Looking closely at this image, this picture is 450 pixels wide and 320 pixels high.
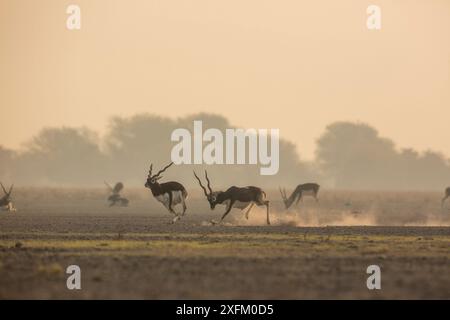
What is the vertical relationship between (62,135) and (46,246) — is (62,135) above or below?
above

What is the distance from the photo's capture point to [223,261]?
2375cm

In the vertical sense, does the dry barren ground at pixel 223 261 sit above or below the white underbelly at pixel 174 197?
below

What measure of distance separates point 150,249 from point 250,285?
7367 mm

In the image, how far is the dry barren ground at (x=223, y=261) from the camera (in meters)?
19.5

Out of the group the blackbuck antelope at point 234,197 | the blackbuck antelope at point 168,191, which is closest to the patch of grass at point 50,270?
the blackbuck antelope at point 234,197

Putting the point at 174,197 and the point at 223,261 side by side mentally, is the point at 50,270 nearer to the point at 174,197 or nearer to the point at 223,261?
the point at 223,261

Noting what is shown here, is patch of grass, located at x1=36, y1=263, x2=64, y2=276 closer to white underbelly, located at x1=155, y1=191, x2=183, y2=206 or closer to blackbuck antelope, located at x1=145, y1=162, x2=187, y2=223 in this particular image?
blackbuck antelope, located at x1=145, y1=162, x2=187, y2=223

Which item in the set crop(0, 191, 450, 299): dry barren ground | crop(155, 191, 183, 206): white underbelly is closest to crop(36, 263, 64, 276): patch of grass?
crop(0, 191, 450, 299): dry barren ground

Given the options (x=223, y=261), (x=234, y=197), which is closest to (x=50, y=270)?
(x=223, y=261)

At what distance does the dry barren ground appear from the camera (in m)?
19.5

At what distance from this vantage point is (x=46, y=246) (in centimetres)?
2786

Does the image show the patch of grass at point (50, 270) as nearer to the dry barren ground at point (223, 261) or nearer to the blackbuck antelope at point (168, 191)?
the dry barren ground at point (223, 261)
